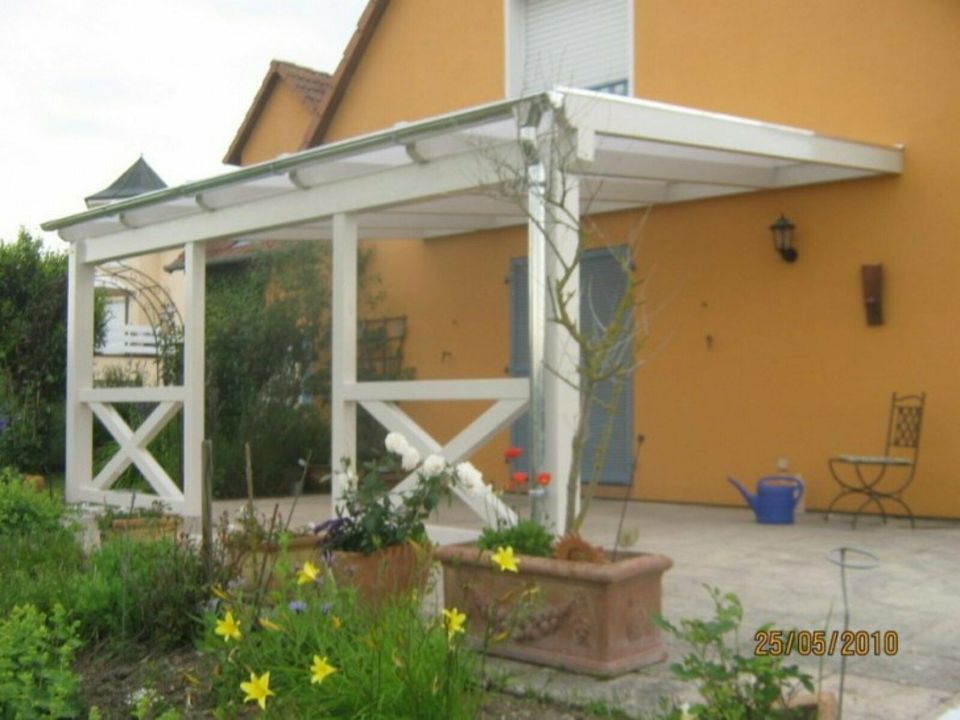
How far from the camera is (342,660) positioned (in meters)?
3.74

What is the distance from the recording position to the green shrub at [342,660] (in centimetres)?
360

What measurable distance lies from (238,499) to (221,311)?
230cm

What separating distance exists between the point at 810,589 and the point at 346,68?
954cm

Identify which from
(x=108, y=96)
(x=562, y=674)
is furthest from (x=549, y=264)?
(x=108, y=96)

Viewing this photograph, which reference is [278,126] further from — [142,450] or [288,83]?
[142,450]

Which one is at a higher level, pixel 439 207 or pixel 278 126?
pixel 278 126

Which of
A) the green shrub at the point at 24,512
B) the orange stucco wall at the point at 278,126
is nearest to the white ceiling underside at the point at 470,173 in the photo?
→ the green shrub at the point at 24,512

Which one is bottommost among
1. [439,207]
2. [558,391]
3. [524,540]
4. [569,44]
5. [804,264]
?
[524,540]

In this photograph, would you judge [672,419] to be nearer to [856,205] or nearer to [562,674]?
[856,205]

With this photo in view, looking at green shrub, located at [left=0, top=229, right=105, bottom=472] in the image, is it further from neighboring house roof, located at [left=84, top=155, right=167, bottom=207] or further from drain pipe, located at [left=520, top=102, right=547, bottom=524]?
neighboring house roof, located at [left=84, top=155, right=167, bottom=207]

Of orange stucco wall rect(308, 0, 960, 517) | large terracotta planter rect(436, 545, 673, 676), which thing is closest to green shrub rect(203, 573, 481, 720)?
large terracotta planter rect(436, 545, 673, 676)

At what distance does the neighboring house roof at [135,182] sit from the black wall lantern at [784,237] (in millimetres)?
16980

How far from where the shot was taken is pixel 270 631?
411cm
